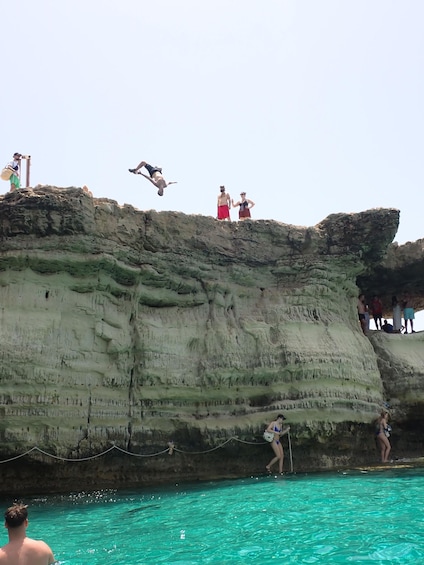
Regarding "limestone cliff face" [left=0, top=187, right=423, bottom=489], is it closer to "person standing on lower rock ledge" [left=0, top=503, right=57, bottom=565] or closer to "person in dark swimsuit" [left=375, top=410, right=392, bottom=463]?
"person in dark swimsuit" [left=375, top=410, right=392, bottom=463]

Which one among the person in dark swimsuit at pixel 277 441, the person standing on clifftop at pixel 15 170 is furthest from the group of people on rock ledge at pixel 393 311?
the person standing on clifftop at pixel 15 170

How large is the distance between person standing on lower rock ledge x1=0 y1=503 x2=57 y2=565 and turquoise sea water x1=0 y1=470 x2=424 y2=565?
4.98 feet

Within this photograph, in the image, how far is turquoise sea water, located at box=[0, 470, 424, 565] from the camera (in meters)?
5.23

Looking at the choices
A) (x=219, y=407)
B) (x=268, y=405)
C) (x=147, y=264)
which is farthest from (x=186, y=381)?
(x=147, y=264)

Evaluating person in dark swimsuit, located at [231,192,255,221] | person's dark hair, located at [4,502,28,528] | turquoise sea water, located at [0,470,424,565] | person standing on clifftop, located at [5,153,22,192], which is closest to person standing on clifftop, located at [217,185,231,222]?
person in dark swimsuit, located at [231,192,255,221]

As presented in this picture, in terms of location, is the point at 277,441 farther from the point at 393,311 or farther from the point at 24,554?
the point at 24,554

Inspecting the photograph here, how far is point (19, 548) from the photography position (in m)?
3.86

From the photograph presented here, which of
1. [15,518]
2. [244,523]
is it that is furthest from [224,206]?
[15,518]

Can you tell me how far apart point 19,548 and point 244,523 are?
3259mm

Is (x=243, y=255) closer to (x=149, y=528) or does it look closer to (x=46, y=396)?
(x=46, y=396)

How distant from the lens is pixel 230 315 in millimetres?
12531

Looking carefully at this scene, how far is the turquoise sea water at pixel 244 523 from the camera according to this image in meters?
5.23

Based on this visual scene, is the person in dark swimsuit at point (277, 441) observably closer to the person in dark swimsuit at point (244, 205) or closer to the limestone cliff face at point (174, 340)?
the limestone cliff face at point (174, 340)

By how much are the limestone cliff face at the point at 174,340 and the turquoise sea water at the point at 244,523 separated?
4.30 ft
